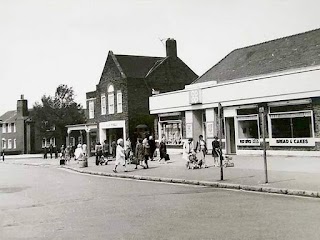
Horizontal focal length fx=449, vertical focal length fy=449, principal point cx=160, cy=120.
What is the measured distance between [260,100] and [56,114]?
44.1m

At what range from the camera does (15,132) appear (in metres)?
78.5

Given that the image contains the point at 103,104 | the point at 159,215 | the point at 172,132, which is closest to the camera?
the point at 159,215

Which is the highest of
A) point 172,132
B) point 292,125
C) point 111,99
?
point 111,99

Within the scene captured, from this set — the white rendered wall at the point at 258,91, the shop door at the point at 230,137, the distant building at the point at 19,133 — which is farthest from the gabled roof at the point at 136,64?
the distant building at the point at 19,133

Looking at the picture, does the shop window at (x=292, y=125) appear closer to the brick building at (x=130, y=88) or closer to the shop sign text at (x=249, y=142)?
the shop sign text at (x=249, y=142)

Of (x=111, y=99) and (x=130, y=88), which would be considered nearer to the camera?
(x=130, y=88)

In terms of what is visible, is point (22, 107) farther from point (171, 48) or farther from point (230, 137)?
point (230, 137)

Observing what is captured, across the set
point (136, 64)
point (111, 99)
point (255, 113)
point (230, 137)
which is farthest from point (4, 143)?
point (255, 113)

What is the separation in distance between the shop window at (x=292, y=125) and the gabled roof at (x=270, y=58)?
11.2ft

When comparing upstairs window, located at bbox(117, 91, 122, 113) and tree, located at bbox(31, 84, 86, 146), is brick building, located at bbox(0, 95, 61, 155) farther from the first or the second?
upstairs window, located at bbox(117, 91, 122, 113)

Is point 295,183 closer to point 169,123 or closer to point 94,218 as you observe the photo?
point 94,218

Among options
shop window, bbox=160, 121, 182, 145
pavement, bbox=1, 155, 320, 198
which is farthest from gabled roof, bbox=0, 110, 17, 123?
pavement, bbox=1, 155, 320, 198

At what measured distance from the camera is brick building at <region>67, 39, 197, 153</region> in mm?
42125

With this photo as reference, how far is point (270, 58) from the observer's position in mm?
31531
